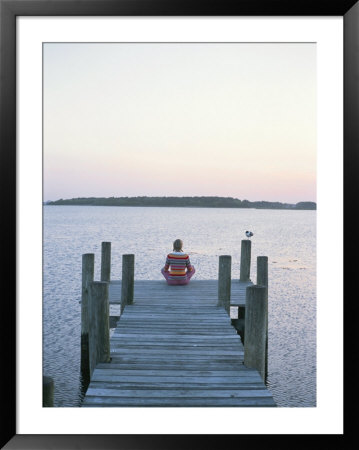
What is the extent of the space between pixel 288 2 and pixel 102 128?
160 ft

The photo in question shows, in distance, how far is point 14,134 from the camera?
2.52 metres

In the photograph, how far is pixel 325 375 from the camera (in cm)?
256

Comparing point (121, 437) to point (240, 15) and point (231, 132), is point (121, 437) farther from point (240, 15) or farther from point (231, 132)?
point (231, 132)

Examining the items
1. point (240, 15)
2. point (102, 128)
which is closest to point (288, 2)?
point (240, 15)

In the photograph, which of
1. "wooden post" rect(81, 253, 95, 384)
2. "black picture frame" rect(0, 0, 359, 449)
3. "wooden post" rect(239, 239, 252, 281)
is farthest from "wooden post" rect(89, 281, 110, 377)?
"wooden post" rect(239, 239, 252, 281)

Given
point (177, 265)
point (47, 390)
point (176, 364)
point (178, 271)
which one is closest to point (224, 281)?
point (177, 265)

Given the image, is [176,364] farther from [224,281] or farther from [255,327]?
[224,281]

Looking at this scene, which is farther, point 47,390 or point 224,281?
point 224,281

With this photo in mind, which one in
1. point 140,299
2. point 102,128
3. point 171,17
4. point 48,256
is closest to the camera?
point 171,17

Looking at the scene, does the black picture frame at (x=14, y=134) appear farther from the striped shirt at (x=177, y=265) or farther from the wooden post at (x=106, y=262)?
the wooden post at (x=106, y=262)

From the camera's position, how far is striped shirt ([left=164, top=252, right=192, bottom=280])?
8820mm

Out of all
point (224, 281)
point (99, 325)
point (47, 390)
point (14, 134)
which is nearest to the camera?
point (14, 134)

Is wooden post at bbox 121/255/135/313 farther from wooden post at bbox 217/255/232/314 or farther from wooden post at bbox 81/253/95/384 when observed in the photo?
wooden post at bbox 217/255/232/314

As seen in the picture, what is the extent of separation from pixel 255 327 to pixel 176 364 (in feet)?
3.22
